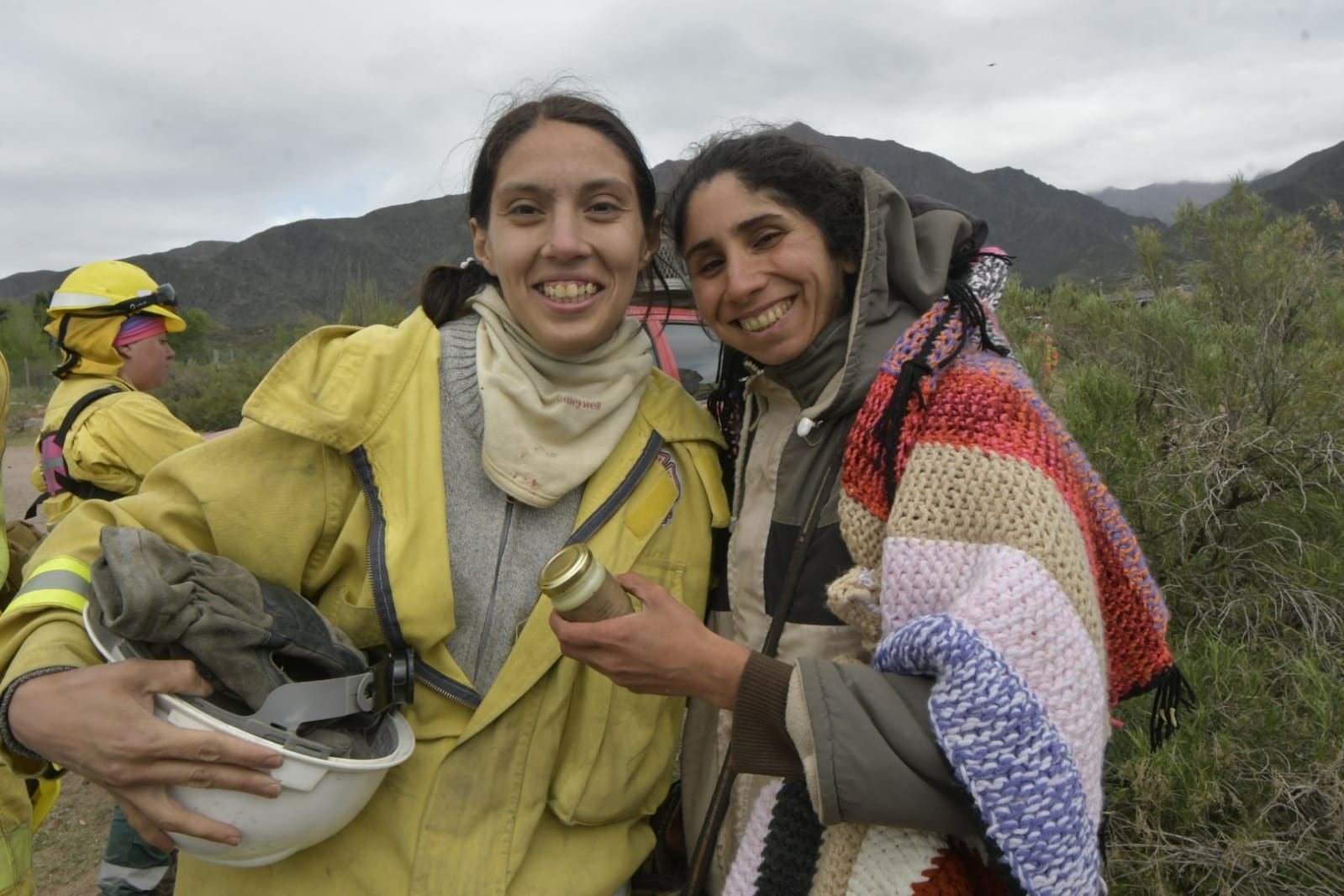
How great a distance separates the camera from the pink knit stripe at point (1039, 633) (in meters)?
1.09

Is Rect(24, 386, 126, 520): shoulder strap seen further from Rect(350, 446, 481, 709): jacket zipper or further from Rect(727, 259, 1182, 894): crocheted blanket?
Rect(727, 259, 1182, 894): crocheted blanket

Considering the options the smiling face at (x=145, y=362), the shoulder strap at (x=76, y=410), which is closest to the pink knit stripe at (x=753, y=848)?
the shoulder strap at (x=76, y=410)

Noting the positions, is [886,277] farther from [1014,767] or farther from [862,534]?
[1014,767]

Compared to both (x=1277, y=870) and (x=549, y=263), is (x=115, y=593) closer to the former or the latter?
(x=549, y=263)

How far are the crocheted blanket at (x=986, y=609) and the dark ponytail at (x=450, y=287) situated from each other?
98 centimetres

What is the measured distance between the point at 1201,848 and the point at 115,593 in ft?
7.98

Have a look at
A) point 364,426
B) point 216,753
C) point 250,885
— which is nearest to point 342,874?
point 250,885

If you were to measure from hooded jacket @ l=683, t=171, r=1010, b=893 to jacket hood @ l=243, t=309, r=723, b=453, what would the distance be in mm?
696

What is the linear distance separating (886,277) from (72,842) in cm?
510

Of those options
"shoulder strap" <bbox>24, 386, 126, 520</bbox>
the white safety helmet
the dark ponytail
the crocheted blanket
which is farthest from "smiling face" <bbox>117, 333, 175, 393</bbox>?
the crocheted blanket

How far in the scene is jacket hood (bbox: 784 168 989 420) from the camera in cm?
150

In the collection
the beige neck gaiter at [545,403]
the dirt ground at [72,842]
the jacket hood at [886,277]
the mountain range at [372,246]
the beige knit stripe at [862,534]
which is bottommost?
the dirt ground at [72,842]

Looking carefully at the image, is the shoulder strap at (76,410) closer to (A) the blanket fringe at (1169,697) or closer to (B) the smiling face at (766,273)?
(B) the smiling face at (766,273)

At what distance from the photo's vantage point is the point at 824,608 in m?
1.48
